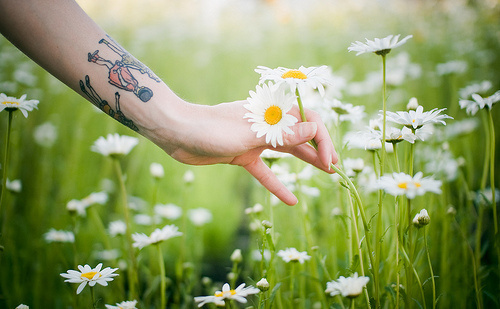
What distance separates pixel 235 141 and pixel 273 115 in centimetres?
10

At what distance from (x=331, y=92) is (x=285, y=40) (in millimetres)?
2038

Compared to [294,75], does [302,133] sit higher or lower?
lower

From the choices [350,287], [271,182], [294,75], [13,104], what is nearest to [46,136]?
[13,104]

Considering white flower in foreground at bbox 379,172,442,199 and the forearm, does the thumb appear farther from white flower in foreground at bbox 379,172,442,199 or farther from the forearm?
the forearm

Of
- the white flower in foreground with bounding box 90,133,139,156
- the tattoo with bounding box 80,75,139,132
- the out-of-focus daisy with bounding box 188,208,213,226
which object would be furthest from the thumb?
the out-of-focus daisy with bounding box 188,208,213,226

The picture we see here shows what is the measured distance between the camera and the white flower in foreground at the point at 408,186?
0.54m

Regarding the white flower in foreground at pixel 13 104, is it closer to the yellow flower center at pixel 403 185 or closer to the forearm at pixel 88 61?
the forearm at pixel 88 61

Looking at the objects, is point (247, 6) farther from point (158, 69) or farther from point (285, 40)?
point (158, 69)

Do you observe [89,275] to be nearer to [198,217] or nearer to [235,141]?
[235,141]

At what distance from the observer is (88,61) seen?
0.80m

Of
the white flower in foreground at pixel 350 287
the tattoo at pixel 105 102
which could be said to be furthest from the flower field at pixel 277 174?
the tattoo at pixel 105 102

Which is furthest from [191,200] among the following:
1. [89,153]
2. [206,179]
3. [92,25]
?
[92,25]

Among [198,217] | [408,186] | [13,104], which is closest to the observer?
[408,186]

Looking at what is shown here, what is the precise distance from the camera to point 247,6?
13.6ft
